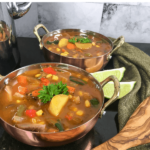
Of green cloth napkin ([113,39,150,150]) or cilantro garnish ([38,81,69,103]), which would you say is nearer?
cilantro garnish ([38,81,69,103])

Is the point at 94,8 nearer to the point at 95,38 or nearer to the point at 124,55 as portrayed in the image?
the point at 95,38

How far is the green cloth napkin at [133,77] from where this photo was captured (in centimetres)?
134

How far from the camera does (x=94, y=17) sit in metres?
2.42

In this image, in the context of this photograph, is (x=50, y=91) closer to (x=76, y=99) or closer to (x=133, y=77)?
(x=76, y=99)

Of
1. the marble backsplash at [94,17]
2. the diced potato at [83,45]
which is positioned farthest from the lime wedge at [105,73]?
the marble backsplash at [94,17]

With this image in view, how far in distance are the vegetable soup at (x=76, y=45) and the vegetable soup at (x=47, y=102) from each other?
473 mm

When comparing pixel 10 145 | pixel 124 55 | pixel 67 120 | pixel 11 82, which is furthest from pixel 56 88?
pixel 124 55

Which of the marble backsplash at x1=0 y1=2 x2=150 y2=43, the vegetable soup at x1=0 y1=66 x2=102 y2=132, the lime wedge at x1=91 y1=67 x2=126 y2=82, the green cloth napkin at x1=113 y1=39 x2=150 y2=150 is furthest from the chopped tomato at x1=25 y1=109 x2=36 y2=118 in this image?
the marble backsplash at x1=0 y1=2 x2=150 y2=43

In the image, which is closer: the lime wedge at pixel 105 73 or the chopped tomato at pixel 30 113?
the chopped tomato at pixel 30 113

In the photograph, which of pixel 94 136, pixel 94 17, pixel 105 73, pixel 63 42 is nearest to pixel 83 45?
pixel 63 42

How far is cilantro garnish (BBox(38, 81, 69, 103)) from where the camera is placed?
3.57 feet

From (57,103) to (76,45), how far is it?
37.1 inches

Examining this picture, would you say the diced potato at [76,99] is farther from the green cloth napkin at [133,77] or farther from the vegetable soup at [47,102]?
the green cloth napkin at [133,77]

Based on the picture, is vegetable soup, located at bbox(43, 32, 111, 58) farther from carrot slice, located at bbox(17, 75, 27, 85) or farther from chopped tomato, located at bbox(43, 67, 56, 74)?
carrot slice, located at bbox(17, 75, 27, 85)
